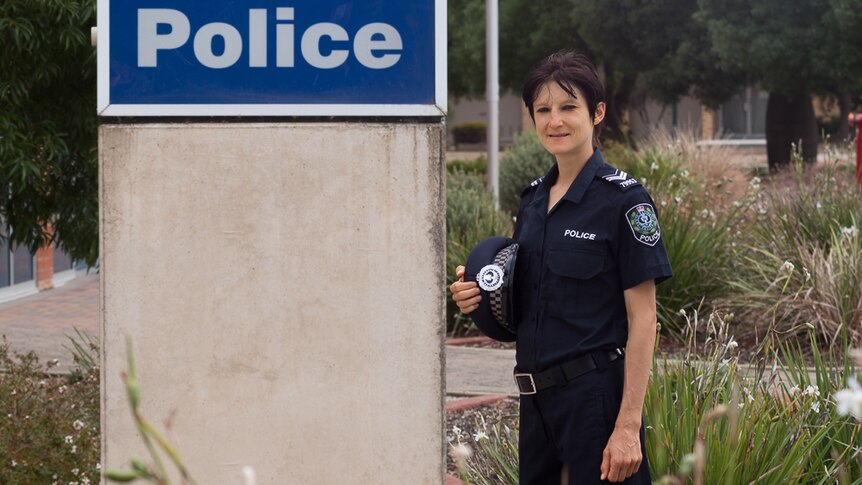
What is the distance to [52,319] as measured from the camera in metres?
12.1

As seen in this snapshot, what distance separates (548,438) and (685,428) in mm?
1008

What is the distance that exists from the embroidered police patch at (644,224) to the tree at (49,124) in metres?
3.47

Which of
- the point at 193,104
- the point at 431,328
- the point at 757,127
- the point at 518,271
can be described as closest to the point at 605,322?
the point at 518,271

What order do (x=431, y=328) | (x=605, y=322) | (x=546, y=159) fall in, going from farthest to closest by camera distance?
(x=546, y=159) < (x=431, y=328) < (x=605, y=322)

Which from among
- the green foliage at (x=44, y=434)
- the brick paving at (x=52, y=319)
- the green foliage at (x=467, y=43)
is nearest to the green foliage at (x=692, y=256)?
the brick paving at (x=52, y=319)

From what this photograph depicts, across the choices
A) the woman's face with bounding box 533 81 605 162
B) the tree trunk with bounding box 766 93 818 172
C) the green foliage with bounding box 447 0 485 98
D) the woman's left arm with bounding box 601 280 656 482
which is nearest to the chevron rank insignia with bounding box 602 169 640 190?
the woman's face with bounding box 533 81 605 162

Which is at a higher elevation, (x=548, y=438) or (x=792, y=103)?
(x=792, y=103)

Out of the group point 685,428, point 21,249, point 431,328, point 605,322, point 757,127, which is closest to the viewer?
point 605,322

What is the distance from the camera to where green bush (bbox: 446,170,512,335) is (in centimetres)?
1034

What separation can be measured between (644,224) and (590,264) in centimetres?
17

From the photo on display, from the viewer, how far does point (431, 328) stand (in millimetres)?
3650

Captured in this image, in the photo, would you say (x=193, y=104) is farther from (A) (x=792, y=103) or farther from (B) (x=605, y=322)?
(A) (x=792, y=103)

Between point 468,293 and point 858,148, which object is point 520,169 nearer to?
point 858,148

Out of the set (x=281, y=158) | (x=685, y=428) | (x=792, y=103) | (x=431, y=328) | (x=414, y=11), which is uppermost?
(x=792, y=103)
